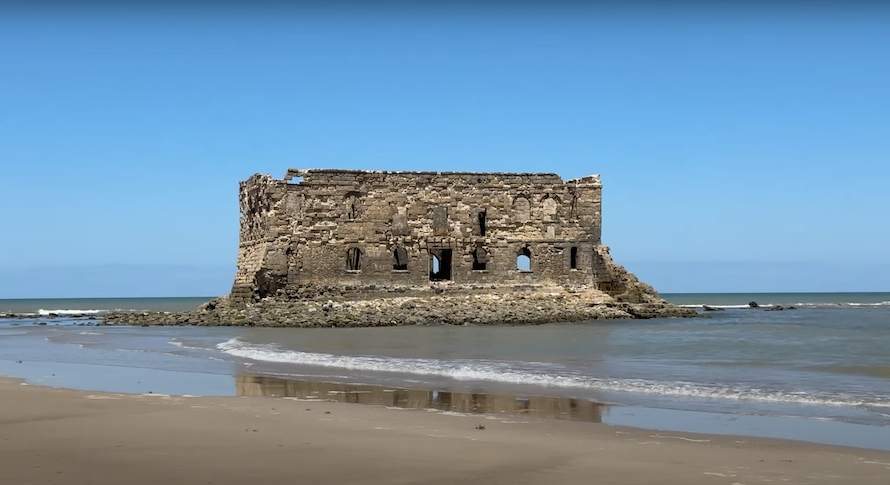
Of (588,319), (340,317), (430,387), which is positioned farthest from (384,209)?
(430,387)

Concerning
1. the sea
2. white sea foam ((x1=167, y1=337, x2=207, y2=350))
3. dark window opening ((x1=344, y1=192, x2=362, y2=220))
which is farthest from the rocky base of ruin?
white sea foam ((x1=167, y1=337, x2=207, y2=350))

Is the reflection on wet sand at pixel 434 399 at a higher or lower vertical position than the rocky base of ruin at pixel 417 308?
lower

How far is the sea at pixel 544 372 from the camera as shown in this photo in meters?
9.88

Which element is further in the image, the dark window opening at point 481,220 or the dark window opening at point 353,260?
the dark window opening at point 353,260

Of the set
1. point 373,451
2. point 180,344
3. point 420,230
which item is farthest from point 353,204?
point 373,451

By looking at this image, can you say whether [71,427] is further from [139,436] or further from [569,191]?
[569,191]

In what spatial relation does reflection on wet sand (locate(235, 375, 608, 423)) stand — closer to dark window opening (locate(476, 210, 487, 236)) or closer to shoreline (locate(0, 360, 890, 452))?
shoreline (locate(0, 360, 890, 452))

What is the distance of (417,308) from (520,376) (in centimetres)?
1629

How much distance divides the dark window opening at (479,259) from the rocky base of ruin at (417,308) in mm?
1190

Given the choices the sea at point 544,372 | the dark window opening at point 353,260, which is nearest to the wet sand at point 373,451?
the sea at point 544,372

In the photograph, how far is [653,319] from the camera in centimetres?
3203

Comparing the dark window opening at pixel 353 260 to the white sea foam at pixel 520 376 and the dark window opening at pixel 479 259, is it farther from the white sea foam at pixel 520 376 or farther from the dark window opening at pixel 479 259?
the white sea foam at pixel 520 376

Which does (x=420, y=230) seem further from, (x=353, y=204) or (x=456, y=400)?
(x=456, y=400)

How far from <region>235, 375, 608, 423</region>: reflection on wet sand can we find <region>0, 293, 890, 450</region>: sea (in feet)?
0.07
